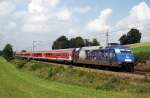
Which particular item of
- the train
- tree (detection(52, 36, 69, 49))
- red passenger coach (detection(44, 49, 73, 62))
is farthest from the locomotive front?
tree (detection(52, 36, 69, 49))

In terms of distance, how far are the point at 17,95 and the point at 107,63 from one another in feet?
68.5

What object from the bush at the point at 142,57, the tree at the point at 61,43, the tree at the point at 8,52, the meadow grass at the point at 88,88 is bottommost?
the meadow grass at the point at 88,88

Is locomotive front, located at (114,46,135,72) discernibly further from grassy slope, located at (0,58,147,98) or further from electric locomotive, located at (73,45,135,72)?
grassy slope, located at (0,58,147,98)

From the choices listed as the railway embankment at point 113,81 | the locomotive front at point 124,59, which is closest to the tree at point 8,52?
the railway embankment at point 113,81

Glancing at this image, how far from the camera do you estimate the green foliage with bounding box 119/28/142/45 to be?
→ 400 ft

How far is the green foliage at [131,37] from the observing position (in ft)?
400

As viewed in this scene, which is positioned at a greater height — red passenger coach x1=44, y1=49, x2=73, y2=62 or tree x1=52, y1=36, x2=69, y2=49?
tree x1=52, y1=36, x2=69, y2=49

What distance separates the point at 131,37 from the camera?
404ft

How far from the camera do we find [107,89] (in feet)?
103

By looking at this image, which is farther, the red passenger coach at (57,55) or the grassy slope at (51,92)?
the red passenger coach at (57,55)

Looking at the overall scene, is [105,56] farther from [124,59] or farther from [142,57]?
[142,57]

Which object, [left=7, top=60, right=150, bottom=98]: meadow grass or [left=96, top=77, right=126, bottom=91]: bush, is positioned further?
[left=96, top=77, right=126, bottom=91]: bush

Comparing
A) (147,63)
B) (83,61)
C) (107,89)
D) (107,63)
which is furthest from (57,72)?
(107,89)

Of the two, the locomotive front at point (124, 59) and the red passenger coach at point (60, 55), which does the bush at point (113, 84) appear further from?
the red passenger coach at point (60, 55)
